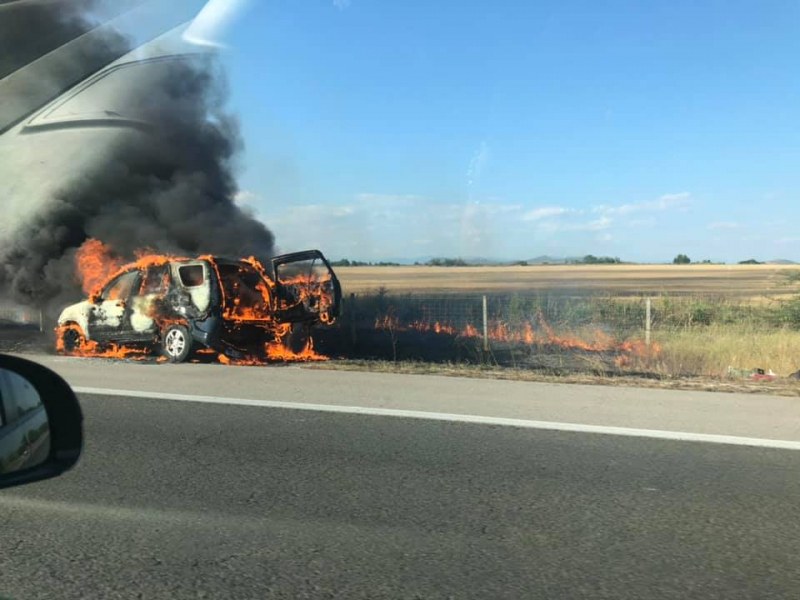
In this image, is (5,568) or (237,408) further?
(237,408)

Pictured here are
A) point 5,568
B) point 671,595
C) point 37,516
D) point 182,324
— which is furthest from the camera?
point 182,324

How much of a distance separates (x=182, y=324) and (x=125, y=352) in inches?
62.0

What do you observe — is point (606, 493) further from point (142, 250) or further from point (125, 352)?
point (142, 250)

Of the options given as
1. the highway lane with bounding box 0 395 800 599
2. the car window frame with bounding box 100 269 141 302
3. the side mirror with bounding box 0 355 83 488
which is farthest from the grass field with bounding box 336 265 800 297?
the side mirror with bounding box 0 355 83 488

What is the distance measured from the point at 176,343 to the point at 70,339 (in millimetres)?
2771

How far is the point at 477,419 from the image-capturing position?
6.76 m

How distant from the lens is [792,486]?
15.4ft

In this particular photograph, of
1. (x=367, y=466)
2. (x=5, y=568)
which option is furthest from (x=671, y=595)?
(x=5, y=568)

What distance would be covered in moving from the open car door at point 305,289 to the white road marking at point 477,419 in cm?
448

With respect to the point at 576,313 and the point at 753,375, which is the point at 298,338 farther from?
the point at 576,313

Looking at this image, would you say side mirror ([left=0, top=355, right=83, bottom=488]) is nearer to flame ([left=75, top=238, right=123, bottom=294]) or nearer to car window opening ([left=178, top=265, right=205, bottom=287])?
car window opening ([left=178, top=265, right=205, bottom=287])

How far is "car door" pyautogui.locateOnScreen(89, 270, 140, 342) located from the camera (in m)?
12.4

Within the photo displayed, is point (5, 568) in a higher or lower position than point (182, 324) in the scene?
lower

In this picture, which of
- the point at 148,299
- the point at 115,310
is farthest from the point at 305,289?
the point at 115,310
